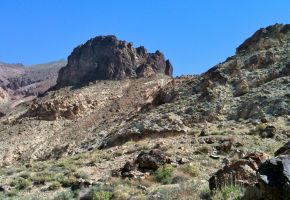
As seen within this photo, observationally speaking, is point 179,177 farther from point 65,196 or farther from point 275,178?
point 275,178

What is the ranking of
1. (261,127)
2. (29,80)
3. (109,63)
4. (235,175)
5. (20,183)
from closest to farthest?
1. (235,175)
2. (20,183)
3. (261,127)
4. (109,63)
5. (29,80)

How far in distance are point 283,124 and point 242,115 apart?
160 inches

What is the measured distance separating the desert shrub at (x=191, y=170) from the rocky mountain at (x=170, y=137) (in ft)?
0.12

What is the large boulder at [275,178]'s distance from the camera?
7613 millimetres

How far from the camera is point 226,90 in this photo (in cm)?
3231

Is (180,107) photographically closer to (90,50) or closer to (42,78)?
(90,50)

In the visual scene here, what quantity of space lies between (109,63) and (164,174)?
6881 centimetres

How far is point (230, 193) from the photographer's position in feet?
30.6

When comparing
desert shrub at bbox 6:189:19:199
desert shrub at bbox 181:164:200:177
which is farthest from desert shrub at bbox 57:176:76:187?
desert shrub at bbox 181:164:200:177

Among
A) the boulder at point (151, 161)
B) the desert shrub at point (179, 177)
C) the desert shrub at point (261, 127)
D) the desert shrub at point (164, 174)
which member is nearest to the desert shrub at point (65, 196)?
the desert shrub at point (164, 174)

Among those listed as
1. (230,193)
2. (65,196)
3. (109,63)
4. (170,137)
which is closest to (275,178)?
(230,193)

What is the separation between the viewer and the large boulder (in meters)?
7.61

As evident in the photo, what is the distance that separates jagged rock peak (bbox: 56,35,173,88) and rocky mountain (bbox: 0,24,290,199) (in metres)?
14.5

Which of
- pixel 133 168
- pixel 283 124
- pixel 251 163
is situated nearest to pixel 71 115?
pixel 283 124
